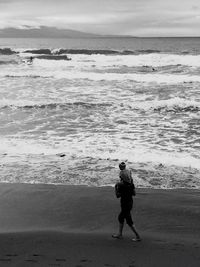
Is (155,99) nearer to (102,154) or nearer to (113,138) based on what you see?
(113,138)

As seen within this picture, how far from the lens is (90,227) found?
8.00 m

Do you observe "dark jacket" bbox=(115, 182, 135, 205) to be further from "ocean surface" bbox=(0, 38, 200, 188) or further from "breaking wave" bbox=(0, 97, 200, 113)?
"breaking wave" bbox=(0, 97, 200, 113)

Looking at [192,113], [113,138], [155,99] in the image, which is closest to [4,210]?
[113,138]

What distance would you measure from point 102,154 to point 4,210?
5068mm

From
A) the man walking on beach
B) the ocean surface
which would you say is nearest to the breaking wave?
the ocean surface

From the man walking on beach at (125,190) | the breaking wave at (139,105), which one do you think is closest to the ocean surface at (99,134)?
the breaking wave at (139,105)

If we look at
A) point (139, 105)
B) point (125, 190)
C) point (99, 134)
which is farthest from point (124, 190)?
point (139, 105)

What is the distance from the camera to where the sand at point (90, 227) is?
6469 mm

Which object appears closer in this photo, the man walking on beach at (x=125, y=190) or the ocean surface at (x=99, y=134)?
the man walking on beach at (x=125, y=190)

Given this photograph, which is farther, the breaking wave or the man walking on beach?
the breaking wave

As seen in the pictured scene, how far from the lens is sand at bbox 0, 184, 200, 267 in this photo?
6469 millimetres

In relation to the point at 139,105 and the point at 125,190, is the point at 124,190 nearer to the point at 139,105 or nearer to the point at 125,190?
the point at 125,190

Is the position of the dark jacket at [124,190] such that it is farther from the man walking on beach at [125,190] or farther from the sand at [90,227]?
the sand at [90,227]

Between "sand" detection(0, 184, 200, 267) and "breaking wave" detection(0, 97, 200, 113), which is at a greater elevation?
"breaking wave" detection(0, 97, 200, 113)
